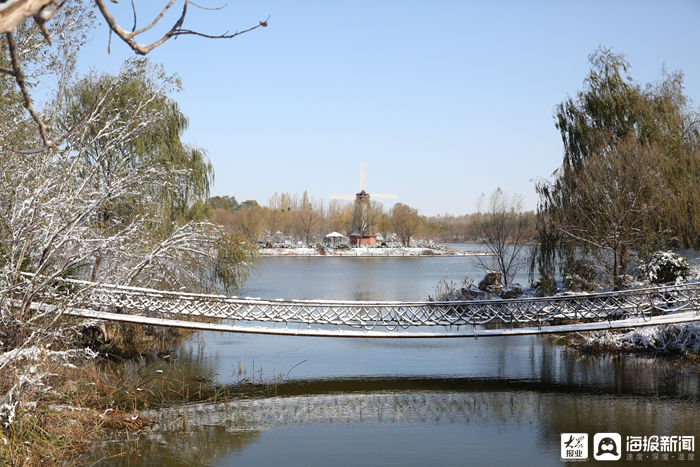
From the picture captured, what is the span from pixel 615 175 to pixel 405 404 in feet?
25.5

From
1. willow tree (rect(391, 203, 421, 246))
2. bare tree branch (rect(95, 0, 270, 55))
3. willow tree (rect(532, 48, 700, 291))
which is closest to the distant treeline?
willow tree (rect(391, 203, 421, 246))

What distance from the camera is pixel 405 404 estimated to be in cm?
815

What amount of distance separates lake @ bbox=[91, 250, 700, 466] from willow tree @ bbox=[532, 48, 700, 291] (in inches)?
111

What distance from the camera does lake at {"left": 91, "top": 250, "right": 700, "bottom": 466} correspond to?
634 cm

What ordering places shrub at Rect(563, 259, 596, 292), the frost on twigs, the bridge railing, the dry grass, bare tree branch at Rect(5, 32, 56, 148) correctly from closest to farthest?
bare tree branch at Rect(5, 32, 56, 148), the dry grass, the frost on twigs, the bridge railing, shrub at Rect(563, 259, 596, 292)

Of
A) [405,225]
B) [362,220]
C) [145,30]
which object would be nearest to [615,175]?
[145,30]

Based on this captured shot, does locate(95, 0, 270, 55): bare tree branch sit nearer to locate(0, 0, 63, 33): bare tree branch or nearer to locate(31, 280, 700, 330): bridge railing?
locate(0, 0, 63, 33): bare tree branch

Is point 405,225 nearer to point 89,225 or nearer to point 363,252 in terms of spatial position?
point 363,252

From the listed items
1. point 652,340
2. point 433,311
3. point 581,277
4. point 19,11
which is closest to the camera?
point 19,11

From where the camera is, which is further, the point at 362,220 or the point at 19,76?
the point at 362,220

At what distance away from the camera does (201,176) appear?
48.5 ft

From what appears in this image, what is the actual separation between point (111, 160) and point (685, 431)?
10017 mm

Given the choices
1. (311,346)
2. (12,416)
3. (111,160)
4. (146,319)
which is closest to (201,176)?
(111,160)

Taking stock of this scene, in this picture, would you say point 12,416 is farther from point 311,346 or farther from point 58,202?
point 311,346
